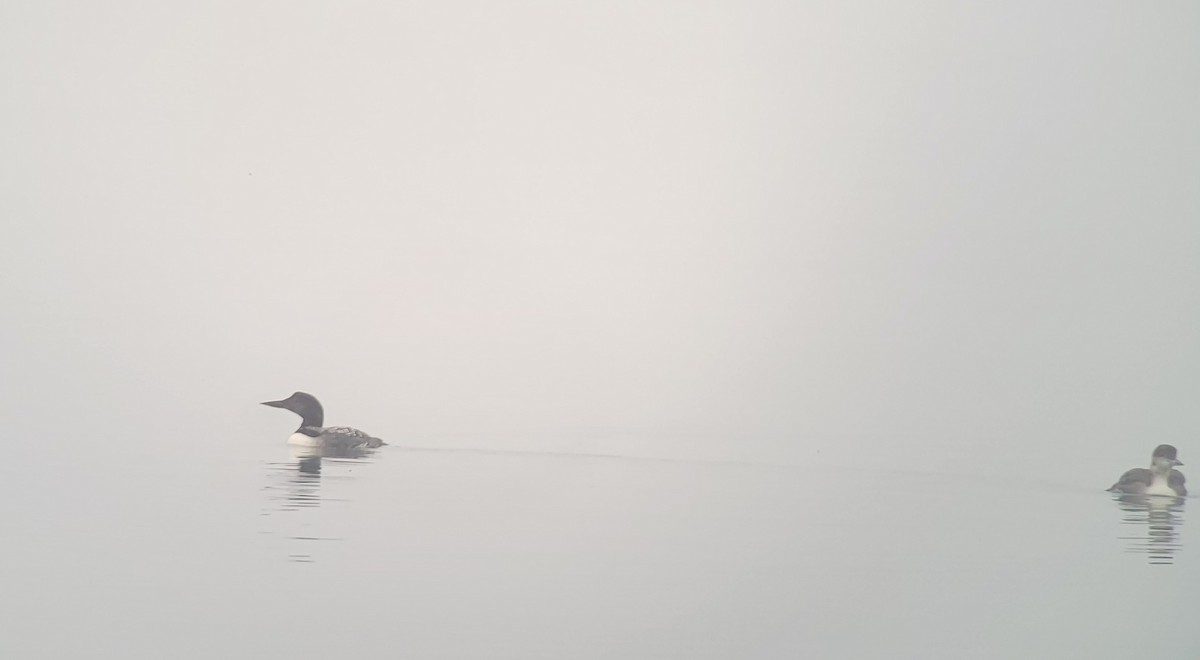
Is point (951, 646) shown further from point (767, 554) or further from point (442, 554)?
point (442, 554)

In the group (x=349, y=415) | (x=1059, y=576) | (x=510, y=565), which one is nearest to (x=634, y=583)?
(x=510, y=565)

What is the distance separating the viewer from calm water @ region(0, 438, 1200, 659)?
9.22 feet

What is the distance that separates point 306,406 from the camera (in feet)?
14.7

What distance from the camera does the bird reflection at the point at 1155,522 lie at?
3.61 metres

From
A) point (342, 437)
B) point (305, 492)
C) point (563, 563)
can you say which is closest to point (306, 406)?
point (342, 437)

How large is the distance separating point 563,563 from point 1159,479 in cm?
219

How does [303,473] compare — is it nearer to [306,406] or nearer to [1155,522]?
[306,406]

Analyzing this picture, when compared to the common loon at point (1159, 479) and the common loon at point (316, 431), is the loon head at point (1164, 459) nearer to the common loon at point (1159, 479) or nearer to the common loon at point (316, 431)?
the common loon at point (1159, 479)

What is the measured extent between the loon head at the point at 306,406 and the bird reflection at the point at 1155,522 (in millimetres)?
2751

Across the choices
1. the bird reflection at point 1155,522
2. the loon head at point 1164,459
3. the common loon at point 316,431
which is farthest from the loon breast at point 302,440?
the loon head at point 1164,459

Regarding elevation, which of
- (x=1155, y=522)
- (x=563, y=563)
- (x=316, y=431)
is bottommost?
(x=563, y=563)

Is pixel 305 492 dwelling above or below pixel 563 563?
above

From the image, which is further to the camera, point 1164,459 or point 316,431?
point 316,431

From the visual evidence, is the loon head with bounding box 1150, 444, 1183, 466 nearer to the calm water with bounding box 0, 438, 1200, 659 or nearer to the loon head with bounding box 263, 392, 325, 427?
the calm water with bounding box 0, 438, 1200, 659
